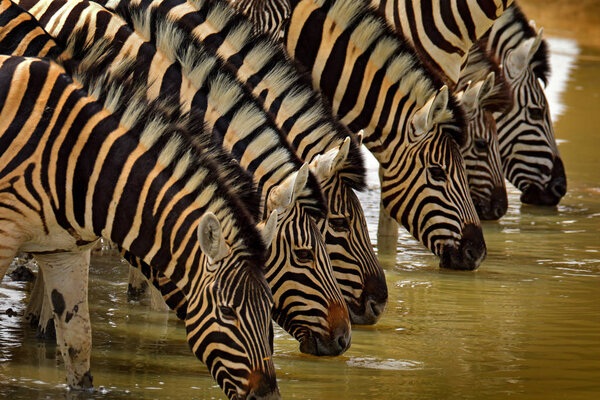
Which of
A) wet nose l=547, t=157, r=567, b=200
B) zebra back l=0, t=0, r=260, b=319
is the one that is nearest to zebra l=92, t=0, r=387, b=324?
zebra back l=0, t=0, r=260, b=319

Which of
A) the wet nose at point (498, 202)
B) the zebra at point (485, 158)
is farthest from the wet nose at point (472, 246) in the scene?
the wet nose at point (498, 202)

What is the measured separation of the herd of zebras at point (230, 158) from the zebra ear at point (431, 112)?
0.06 ft

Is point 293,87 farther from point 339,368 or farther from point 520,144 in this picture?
point 520,144

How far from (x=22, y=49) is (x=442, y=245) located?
3.84 metres

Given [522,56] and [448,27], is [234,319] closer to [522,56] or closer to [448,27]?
[448,27]

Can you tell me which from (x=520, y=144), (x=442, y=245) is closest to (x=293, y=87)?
(x=442, y=245)

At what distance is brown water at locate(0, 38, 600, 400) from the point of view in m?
7.59

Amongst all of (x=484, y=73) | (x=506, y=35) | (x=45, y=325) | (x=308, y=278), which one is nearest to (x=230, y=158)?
(x=308, y=278)

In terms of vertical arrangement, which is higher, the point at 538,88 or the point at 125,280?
the point at 538,88

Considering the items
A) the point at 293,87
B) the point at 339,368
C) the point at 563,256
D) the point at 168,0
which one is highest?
the point at 168,0

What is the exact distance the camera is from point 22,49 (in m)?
8.13

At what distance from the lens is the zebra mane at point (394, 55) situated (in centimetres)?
996

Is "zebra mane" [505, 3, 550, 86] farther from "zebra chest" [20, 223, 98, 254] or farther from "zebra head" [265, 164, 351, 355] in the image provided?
"zebra chest" [20, 223, 98, 254]

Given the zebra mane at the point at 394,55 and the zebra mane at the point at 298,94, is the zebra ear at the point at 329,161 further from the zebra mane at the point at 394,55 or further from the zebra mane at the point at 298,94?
the zebra mane at the point at 394,55
